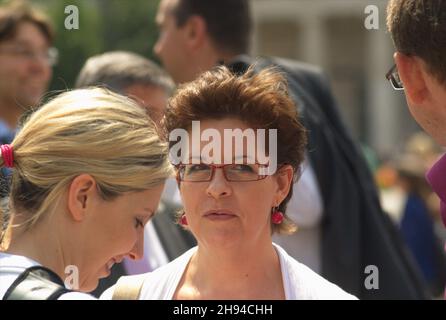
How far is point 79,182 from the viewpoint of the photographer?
2.41 m

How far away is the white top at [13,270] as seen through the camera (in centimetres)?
203

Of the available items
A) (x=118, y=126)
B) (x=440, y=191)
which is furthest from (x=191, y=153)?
(x=440, y=191)

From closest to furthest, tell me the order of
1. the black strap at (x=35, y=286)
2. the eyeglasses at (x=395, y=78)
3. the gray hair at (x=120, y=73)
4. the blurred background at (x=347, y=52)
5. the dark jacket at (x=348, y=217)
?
the black strap at (x=35, y=286), the eyeglasses at (x=395, y=78), the dark jacket at (x=348, y=217), the gray hair at (x=120, y=73), the blurred background at (x=347, y=52)

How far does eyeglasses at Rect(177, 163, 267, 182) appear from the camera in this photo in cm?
254

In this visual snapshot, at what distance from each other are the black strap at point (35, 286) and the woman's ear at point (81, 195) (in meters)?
0.30

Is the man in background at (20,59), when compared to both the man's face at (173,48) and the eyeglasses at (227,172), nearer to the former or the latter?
the man's face at (173,48)

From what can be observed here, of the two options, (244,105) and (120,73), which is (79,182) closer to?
(244,105)

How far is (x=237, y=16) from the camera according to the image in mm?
4562

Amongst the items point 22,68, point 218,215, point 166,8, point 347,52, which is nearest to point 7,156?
point 218,215

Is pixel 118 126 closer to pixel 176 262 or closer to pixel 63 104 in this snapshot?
pixel 63 104

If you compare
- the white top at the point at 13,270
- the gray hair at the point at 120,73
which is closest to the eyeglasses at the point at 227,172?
the white top at the point at 13,270

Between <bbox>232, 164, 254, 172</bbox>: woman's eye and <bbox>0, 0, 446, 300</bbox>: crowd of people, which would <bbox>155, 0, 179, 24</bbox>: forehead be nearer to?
<bbox>0, 0, 446, 300</bbox>: crowd of people

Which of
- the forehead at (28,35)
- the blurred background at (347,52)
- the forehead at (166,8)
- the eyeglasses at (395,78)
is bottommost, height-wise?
the blurred background at (347,52)

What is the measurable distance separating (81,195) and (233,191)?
0.41m
